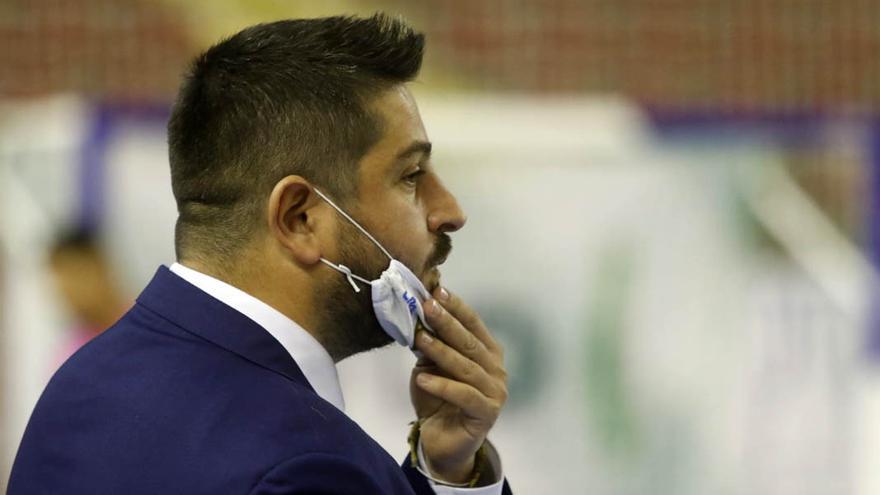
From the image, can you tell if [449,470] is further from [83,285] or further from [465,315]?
[83,285]

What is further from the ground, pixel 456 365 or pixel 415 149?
pixel 415 149

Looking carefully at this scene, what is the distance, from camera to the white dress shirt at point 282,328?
1623 mm

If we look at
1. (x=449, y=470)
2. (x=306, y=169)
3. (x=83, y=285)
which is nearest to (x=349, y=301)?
(x=306, y=169)

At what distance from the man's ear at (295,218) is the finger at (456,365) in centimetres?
24

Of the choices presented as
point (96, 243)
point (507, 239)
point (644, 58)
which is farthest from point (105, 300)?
point (644, 58)

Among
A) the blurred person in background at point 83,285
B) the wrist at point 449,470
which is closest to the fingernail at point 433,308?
the wrist at point 449,470

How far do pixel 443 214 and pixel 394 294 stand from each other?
119 mm

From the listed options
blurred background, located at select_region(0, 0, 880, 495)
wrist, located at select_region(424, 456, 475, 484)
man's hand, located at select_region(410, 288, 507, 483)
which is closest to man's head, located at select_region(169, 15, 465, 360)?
man's hand, located at select_region(410, 288, 507, 483)

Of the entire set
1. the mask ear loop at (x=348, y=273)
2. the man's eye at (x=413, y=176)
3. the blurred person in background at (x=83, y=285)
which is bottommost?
the blurred person in background at (x=83, y=285)

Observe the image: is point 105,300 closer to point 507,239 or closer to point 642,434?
point 507,239

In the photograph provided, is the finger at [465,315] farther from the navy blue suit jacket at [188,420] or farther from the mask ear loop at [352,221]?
the navy blue suit jacket at [188,420]

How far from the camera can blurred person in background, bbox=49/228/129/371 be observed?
465 centimetres

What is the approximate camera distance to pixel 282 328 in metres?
1.63

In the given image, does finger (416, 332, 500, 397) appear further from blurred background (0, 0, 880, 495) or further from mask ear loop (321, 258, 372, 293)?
blurred background (0, 0, 880, 495)
